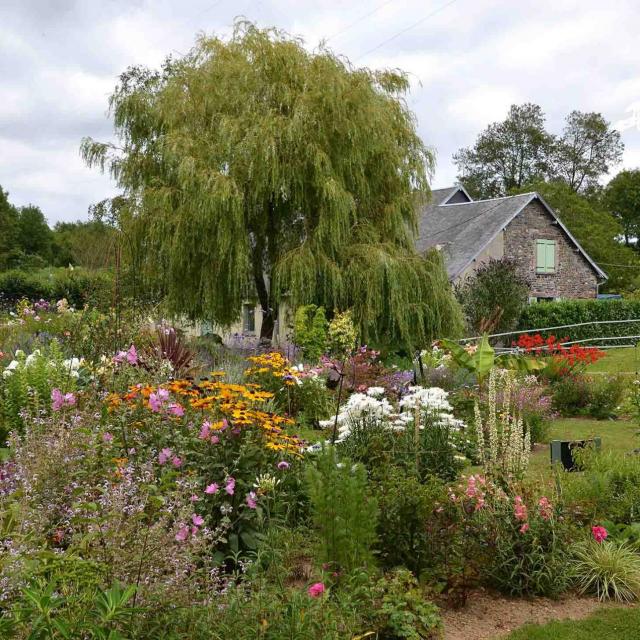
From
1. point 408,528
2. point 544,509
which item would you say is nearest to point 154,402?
point 408,528

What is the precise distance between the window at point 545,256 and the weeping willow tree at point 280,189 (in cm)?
1514

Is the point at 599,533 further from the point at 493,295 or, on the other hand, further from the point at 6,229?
the point at 6,229

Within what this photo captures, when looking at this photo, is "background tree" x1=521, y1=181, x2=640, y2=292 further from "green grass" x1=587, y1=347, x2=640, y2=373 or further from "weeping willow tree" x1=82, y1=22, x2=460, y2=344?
"weeping willow tree" x1=82, y1=22, x2=460, y2=344


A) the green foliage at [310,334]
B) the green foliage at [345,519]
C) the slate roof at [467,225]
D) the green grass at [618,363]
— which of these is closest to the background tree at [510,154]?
the slate roof at [467,225]

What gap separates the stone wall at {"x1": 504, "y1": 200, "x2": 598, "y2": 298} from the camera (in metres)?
28.3

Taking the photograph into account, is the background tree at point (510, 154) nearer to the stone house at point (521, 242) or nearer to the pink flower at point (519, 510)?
the stone house at point (521, 242)

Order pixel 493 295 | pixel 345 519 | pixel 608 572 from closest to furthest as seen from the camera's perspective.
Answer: pixel 345 519 < pixel 608 572 < pixel 493 295

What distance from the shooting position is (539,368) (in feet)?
37.2

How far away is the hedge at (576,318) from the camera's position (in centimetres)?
2478

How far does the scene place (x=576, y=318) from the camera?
84.2ft

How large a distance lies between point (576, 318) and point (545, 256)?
4.32 metres

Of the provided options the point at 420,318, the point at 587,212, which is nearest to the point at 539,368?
Answer: the point at 420,318

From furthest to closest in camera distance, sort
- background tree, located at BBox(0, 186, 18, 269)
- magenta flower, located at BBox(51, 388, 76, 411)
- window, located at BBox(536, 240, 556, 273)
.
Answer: background tree, located at BBox(0, 186, 18, 269)
window, located at BBox(536, 240, 556, 273)
magenta flower, located at BBox(51, 388, 76, 411)

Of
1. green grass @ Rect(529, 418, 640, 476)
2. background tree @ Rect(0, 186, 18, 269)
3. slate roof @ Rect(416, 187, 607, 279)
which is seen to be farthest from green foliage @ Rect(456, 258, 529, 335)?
background tree @ Rect(0, 186, 18, 269)
